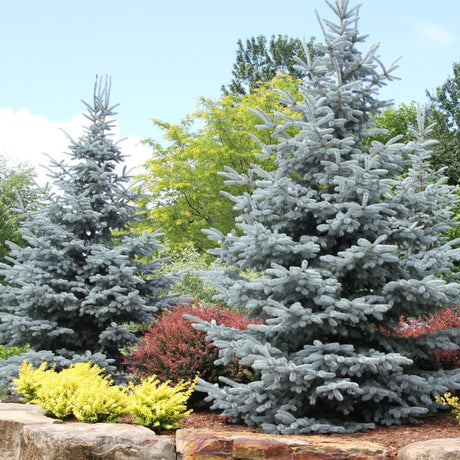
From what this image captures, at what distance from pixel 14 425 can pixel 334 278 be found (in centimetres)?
412

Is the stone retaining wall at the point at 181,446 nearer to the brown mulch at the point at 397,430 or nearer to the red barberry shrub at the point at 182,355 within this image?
the brown mulch at the point at 397,430

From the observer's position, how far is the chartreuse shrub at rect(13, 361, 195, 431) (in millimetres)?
5613

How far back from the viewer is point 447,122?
31297mm

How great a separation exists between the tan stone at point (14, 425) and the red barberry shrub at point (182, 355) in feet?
4.74

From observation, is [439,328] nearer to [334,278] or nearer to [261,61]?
[334,278]

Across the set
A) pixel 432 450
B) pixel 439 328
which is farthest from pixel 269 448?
pixel 439 328

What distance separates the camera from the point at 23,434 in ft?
20.1

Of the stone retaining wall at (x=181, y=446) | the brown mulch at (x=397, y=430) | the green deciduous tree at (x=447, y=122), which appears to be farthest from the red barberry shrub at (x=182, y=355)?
the green deciduous tree at (x=447, y=122)

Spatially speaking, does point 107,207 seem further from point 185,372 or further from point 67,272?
point 185,372

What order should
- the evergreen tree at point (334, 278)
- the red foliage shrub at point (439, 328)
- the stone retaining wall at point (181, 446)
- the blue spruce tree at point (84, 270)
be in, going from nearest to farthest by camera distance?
the stone retaining wall at point (181, 446) → the evergreen tree at point (334, 278) → the red foliage shrub at point (439, 328) → the blue spruce tree at point (84, 270)

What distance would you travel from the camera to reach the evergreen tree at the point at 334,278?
214 inches

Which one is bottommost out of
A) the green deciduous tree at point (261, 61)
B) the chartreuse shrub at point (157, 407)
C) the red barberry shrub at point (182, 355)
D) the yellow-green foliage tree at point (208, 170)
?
the chartreuse shrub at point (157, 407)

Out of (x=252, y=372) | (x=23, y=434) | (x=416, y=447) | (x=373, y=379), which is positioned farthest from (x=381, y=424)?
(x=23, y=434)

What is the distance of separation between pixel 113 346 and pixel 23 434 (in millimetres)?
3113
